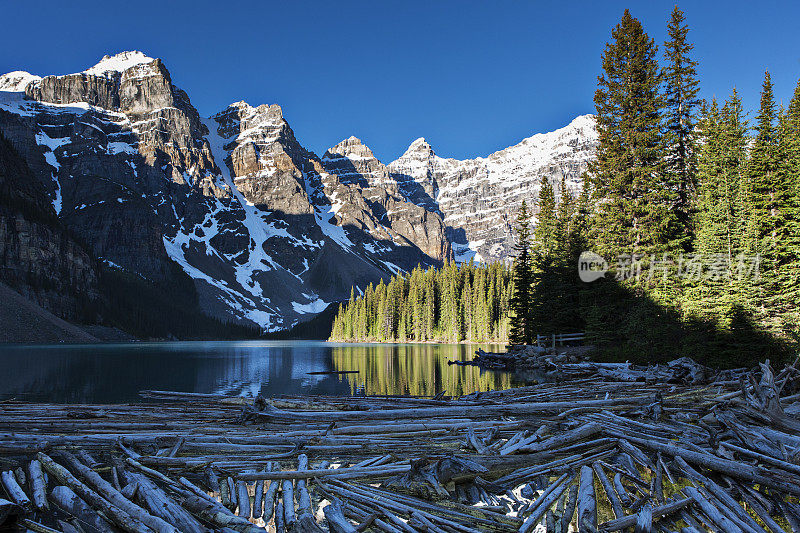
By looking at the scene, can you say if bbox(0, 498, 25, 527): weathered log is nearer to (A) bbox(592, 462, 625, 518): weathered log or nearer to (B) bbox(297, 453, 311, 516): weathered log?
(B) bbox(297, 453, 311, 516): weathered log

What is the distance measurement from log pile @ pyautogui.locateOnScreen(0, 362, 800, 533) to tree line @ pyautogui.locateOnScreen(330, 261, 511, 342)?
267ft

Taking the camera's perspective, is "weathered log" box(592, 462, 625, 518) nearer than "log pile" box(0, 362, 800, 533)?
No

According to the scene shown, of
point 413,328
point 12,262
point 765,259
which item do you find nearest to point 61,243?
point 12,262

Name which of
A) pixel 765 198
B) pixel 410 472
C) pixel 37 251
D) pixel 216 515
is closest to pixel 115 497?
pixel 216 515

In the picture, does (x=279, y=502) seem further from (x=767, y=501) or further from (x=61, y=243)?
(x=61, y=243)

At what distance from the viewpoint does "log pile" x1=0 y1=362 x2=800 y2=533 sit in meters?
4.91

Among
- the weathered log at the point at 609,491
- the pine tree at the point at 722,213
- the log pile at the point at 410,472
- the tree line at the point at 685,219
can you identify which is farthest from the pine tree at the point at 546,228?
the weathered log at the point at 609,491

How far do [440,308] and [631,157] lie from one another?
77.4m

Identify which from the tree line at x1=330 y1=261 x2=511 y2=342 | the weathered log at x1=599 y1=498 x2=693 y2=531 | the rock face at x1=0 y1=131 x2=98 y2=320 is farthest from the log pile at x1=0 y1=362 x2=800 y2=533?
the rock face at x1=0 y1=131 x2=98 y2=320

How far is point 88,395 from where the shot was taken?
23.5 m

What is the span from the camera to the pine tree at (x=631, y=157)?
29.0m

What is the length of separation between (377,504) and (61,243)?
192035 millimetres

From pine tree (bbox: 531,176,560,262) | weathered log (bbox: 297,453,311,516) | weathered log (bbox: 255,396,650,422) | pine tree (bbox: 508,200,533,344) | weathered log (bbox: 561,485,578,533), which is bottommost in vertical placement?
weathered log (bbox: 561,485,578,533)

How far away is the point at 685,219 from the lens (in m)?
30.1
